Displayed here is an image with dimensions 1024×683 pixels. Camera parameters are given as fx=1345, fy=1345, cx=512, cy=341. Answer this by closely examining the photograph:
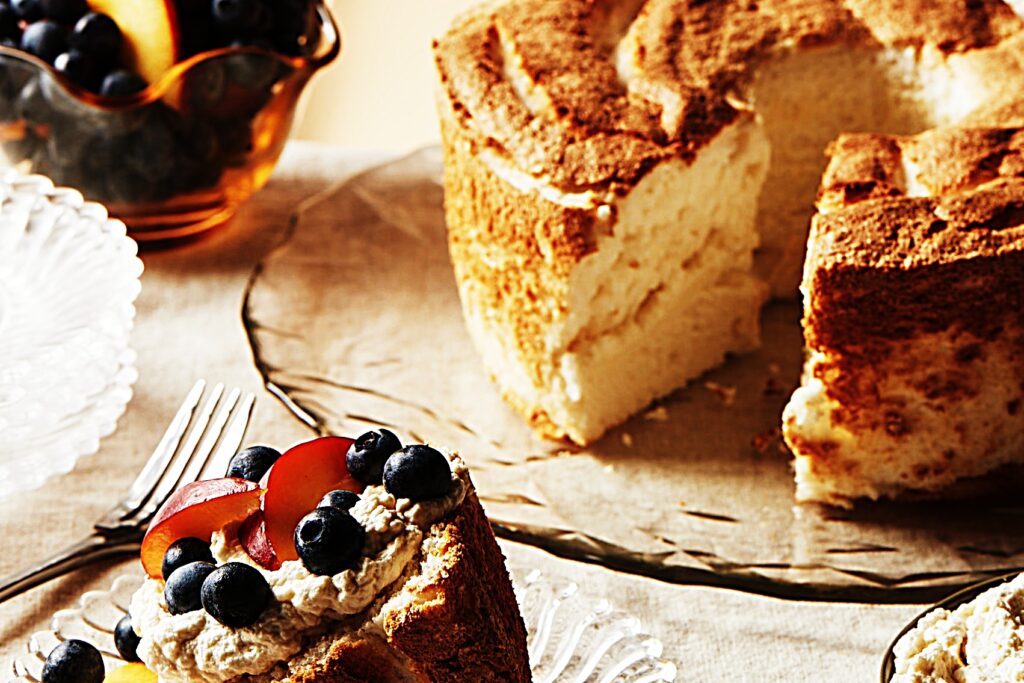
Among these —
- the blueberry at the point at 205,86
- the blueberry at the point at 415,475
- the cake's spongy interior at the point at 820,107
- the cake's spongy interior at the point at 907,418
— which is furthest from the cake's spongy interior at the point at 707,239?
the blueberry at the point at 415,475

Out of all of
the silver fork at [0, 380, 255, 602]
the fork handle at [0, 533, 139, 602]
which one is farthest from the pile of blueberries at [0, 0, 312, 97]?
the fork handle at [0, 533, 139, 602]

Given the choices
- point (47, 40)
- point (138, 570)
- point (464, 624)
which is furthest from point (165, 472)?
point (47, 40)

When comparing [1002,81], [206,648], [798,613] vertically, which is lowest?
[798,613]

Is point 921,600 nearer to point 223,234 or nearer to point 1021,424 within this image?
point 1021,424

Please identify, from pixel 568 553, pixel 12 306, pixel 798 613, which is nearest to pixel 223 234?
pixel 12 306

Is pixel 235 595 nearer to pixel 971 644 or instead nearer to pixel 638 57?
pixel 971 644

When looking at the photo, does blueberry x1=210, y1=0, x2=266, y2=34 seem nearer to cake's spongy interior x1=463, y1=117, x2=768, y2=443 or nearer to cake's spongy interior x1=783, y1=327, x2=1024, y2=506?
cake's spongy interior x1=463, y1=117, x2=768, y2=443

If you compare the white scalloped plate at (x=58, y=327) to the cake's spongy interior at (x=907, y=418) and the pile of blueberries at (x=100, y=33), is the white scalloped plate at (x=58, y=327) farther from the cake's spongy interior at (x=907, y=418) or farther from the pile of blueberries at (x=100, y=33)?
the cake's spongy interior at (x=907, y=418)
